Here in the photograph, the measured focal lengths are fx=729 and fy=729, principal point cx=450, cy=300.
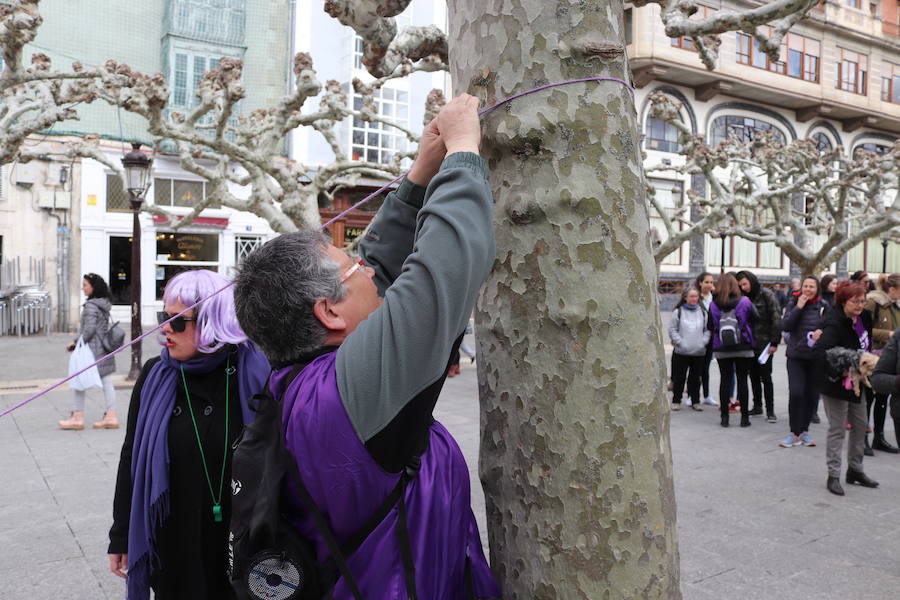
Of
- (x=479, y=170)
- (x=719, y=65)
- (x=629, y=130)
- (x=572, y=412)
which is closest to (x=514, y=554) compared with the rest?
(x=572, y=412)

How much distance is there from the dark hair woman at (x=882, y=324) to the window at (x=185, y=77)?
774 inches

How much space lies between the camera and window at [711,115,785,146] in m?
29.8

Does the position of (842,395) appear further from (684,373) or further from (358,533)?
(358,533)

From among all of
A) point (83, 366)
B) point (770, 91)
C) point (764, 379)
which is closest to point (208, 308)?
point (83, 366)

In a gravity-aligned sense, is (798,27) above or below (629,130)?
above

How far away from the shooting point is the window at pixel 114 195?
20956 mm

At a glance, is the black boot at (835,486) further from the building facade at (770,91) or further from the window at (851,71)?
the window at (851,71)

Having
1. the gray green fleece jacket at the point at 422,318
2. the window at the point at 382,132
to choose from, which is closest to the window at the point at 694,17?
the window at the point at 382,132

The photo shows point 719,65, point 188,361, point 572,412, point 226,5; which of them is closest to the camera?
point 572,412

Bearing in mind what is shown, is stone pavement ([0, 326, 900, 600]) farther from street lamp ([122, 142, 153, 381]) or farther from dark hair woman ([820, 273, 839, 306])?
street lamp ([122, 142, 153, 381])

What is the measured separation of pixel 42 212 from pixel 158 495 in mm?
20774

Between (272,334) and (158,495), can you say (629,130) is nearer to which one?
(272,334)

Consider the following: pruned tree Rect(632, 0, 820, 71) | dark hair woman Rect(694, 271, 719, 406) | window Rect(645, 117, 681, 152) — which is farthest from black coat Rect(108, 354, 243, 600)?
window Rect(645, 117, 681, 152)

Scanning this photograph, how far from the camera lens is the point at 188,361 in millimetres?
2670
